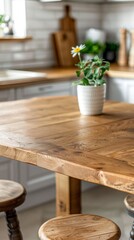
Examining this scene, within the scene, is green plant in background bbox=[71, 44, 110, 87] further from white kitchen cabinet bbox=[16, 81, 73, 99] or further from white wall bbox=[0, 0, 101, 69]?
white wall bbox=[0, 0, 101, 69]

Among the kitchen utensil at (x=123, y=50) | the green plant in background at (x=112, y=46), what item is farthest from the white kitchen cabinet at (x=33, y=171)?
the green plant in background at (x=112, y=46)

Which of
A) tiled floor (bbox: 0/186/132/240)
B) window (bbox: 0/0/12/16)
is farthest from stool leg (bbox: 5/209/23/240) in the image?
window (bbox: 0/0/12/16)

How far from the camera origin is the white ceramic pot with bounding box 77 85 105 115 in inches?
86.9

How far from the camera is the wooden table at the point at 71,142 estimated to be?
1473 millimetres

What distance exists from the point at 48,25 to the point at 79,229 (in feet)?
9.96

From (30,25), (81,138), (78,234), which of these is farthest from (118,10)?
(78,234)

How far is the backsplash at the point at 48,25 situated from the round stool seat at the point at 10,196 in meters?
2.11

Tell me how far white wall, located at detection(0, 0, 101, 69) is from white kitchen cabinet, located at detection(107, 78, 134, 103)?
785mm

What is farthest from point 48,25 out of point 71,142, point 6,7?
point 71,142

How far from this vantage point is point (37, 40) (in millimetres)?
4359

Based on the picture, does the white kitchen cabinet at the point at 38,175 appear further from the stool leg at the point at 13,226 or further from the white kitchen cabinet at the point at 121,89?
the stool leg at the point at 13,226

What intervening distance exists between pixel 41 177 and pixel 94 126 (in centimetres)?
162

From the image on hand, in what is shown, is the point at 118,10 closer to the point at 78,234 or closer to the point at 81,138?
the point at 81,138

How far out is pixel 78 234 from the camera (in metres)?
1.64
